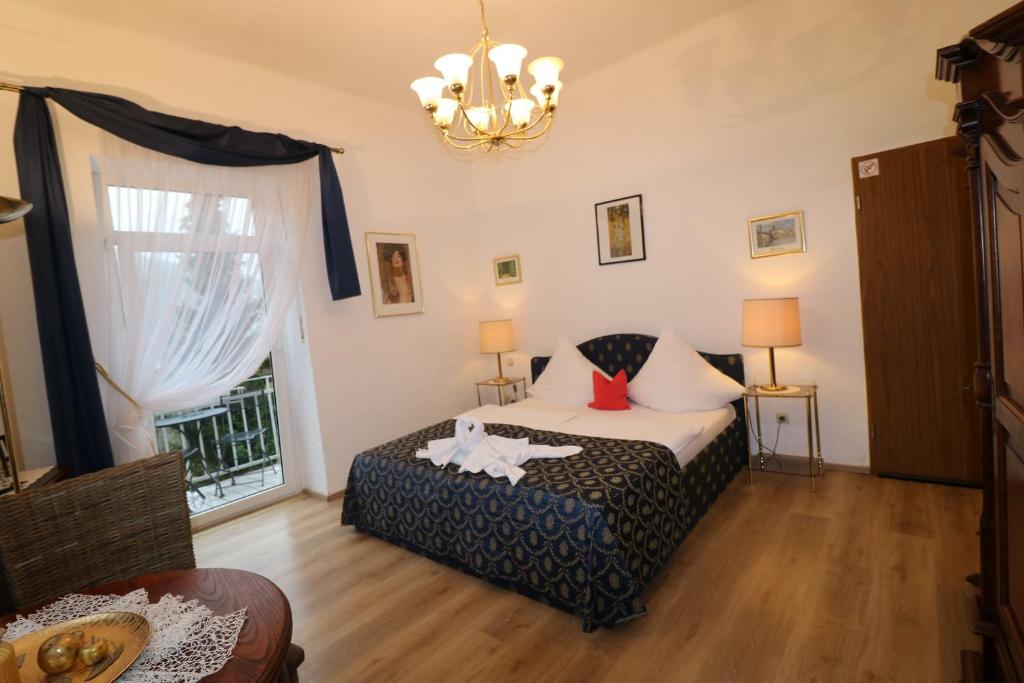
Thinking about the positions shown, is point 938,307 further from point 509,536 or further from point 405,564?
point 405,564

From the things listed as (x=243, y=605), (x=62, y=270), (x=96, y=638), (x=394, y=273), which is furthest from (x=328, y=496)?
(x=96, y=638)

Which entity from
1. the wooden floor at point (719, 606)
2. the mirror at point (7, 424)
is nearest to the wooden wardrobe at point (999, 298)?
the wooden floor at point (719, 606)

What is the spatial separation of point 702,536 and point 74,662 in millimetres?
2655

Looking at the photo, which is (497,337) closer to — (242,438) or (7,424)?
A: (242,438)

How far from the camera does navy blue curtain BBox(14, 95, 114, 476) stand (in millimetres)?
2488

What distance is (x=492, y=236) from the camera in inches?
197

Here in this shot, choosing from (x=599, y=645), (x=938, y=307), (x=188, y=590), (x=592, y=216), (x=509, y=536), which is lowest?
(x=599, y=645)

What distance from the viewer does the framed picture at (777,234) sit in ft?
11.1

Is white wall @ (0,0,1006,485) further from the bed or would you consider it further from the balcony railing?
the bed

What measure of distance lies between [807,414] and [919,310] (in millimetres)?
888

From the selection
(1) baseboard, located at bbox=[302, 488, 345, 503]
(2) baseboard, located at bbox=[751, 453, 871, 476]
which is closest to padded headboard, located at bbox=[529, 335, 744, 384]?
(2) baseboard, located at bbox=[751, 453, 871, 476]

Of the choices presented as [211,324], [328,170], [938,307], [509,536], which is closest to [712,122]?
[938,307]

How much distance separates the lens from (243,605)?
112cm

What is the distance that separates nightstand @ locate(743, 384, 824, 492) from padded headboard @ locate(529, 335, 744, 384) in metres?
0.26
